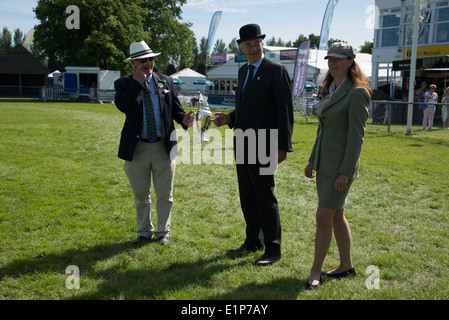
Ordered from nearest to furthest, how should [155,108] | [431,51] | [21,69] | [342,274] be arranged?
1. [342,274]
2. [155,108]
3. [431,51]
4. [21,69]

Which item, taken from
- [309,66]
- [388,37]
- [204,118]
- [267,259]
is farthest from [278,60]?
[267,259]

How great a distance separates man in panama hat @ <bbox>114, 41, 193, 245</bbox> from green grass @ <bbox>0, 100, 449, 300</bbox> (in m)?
0.42

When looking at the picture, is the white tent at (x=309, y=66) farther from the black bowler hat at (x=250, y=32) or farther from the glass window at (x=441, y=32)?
the black bowler hat at (x=250, y=32)

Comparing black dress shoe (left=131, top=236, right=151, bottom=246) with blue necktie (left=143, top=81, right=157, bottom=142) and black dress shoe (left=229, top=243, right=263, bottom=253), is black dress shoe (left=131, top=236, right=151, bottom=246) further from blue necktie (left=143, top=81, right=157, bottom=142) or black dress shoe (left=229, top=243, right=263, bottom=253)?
blue necktie (left=143, top=81, right=157, bottom=142)

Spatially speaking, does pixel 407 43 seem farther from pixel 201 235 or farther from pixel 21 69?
pixel 21 69

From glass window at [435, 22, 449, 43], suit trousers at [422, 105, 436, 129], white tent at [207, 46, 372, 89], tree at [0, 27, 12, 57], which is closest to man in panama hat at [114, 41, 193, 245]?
suit trousers at [422, 105, 436, 129]

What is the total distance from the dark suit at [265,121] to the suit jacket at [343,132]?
479 millimetres

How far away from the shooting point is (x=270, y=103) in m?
4.01

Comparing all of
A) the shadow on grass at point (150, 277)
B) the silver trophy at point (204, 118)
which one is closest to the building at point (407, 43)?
the silver trophy at point (204, 118)

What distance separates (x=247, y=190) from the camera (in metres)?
4.34

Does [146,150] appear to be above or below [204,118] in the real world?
below

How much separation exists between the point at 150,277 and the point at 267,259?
1193mm

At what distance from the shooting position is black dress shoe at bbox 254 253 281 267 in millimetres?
4074

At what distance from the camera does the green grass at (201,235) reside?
3623mm
